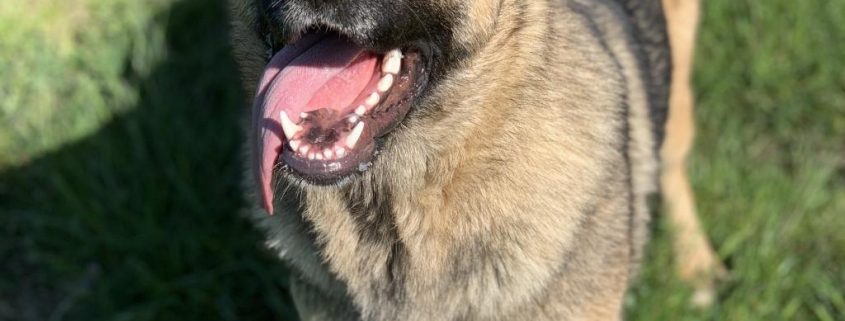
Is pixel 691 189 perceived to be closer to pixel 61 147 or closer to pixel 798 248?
pixel 798 248

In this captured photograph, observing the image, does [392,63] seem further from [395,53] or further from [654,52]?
[654,52]

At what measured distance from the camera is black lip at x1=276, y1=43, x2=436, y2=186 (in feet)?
7.84

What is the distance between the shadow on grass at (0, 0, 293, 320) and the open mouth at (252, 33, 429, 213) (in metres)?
1.51

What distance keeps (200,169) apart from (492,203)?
201cm

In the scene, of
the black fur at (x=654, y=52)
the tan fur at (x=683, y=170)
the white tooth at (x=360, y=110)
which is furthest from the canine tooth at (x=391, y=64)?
the tan fur at (x=683, y=170)

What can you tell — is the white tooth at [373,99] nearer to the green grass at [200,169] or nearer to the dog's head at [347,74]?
the dog's head at [347,74]

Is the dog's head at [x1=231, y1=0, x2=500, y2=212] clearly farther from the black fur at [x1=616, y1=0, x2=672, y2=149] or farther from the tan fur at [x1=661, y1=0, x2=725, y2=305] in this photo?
the tan fur at [x1=661, y1=0, x2=725, y2=305]

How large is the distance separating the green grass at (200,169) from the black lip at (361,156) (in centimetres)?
152

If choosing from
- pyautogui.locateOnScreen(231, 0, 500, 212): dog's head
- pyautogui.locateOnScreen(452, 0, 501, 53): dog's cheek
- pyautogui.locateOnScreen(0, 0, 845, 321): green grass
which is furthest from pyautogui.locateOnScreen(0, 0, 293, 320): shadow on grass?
pyautogui.locateOnScreen(452, 0, 501, 53): dog's cheek

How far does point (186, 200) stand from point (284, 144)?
1850 millimetres

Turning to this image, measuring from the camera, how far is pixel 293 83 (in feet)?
8.08

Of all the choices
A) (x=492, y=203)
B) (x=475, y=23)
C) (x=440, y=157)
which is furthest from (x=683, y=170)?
(x=475, y=23)

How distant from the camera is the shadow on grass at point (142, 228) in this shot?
154 inches

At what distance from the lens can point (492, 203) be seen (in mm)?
2672
